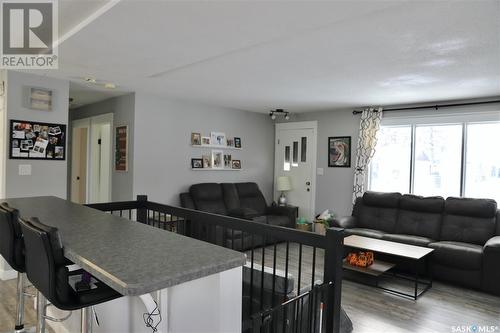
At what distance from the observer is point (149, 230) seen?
1532mm

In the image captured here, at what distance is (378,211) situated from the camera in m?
5.22

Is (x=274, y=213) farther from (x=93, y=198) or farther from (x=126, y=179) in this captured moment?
(x=93, y=198)

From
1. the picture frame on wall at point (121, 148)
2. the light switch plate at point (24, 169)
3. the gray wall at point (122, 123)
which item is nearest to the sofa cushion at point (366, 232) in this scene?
the gray wall at point (122, 123)

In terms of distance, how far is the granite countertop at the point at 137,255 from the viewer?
3.09 feet

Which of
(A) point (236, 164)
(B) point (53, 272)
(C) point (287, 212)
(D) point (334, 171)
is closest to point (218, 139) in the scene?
(A) point (236, 164)

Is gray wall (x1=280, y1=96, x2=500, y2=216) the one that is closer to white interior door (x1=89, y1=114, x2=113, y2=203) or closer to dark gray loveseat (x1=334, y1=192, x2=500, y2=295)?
dark gray loveseat (x1=334, y1=192, x2=500, y2=295)

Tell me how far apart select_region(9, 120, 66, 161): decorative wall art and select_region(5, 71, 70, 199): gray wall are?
54mm

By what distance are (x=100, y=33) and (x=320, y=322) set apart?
2493 mm

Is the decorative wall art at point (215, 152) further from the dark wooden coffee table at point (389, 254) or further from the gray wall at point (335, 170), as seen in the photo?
the dark wooden coffee table at point (389, 254)

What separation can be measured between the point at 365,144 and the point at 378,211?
119 centimetres

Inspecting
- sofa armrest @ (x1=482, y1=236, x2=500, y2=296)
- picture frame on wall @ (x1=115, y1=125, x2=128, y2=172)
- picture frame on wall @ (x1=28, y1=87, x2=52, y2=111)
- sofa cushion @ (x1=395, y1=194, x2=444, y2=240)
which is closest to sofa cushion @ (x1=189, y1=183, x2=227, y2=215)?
picture frame on wall @ (x1=115, y1=125, x2=128, y2=172)

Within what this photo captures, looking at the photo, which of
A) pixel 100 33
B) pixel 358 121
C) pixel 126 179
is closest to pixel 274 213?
pixel 358 121

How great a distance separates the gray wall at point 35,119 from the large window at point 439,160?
187 inches

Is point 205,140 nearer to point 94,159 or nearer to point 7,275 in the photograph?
point 94,159
